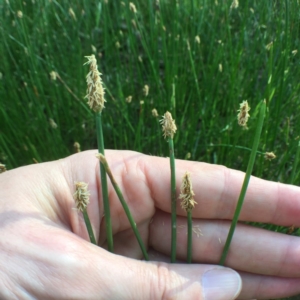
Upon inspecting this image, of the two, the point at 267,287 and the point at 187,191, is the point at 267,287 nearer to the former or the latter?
the point at 267,287

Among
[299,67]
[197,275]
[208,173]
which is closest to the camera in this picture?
[197,275]

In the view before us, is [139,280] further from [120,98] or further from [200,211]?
[120,98]

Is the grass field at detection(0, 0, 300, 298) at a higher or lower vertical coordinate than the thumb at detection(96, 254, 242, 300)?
higher

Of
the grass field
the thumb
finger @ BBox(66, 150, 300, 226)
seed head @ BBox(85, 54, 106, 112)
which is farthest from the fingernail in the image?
seed head @ BBox(85, 54, 106, 112)

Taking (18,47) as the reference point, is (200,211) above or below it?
below

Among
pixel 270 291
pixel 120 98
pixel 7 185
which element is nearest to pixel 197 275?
pixel 270 291

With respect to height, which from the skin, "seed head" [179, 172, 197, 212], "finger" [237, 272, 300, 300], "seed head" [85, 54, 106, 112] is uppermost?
"seed head" [85, 54, 106, 112]

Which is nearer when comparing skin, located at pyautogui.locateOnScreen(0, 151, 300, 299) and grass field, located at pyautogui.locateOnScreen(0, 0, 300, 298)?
skin, located at pyautogui.locateOnScreen(0, 151, 300, 299)

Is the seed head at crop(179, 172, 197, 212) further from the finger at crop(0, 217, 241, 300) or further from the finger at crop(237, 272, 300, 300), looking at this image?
the finger at crop(237, 272, 300, 300)
